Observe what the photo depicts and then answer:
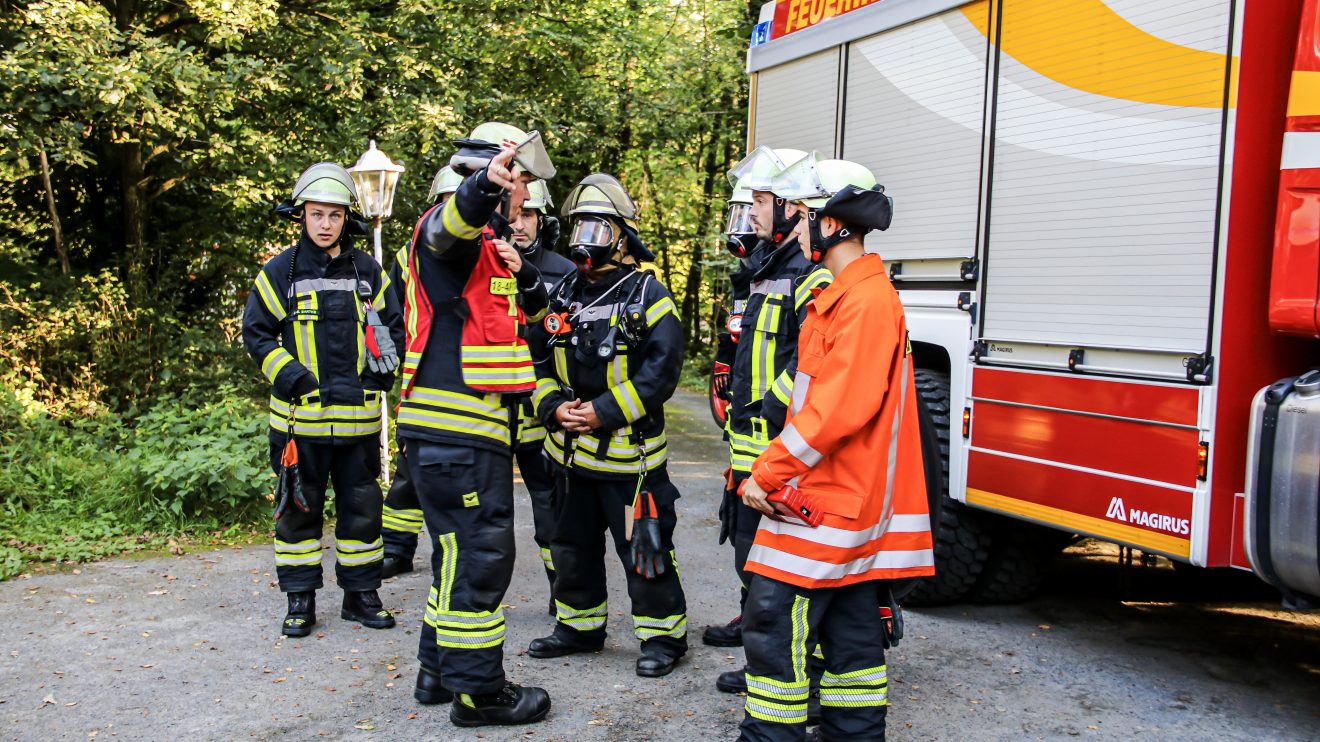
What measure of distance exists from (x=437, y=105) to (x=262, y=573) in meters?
5.76

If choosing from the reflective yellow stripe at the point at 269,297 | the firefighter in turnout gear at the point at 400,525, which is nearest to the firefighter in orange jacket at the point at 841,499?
the reflective yellow stripe at the point at 269,297

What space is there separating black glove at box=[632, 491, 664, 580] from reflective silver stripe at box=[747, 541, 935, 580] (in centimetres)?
114

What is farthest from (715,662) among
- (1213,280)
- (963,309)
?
(1213,280)

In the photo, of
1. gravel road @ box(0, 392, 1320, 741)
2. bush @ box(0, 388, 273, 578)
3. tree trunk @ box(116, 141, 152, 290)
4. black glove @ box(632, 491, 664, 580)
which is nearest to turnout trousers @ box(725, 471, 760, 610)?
black glove @ box(632, 491, 664, 580)

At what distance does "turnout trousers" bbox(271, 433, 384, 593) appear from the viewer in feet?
17.3

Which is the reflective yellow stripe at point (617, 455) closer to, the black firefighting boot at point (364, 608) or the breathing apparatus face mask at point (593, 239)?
the breathing apparatus face mask at point (593, 239)

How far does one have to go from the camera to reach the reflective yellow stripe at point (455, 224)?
3.65 meters

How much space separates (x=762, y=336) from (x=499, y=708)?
68.0 inches

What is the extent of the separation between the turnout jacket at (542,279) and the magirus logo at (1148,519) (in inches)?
96.6

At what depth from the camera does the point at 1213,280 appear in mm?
4023

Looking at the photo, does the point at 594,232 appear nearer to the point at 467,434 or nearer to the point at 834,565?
the point at 467,434

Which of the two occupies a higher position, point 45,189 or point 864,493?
point 45,189

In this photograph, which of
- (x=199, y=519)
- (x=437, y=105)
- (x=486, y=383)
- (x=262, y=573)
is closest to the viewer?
(x=486, y=383)

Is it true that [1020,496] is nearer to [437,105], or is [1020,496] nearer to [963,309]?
[963,309]
